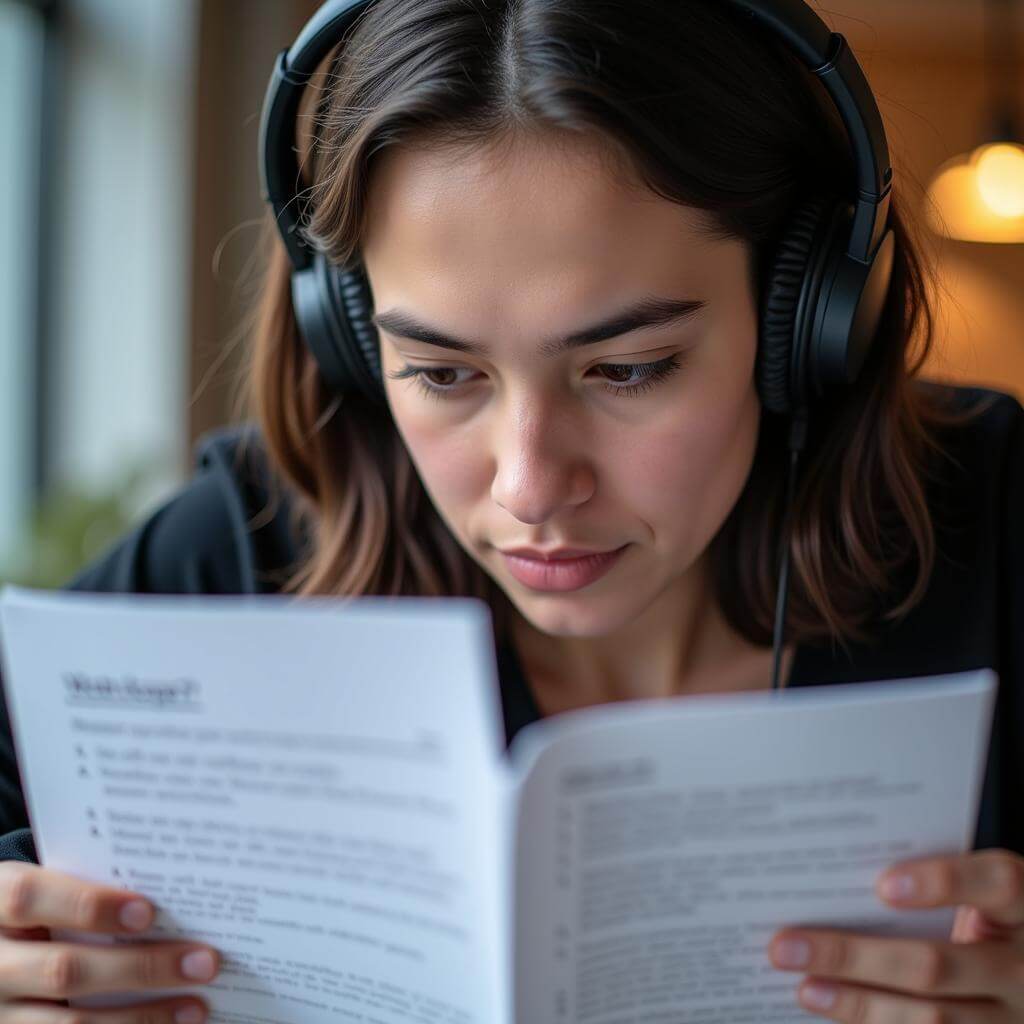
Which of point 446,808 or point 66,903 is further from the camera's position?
point 66,903

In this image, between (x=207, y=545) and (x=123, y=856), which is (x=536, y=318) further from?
(x=207, y=545)

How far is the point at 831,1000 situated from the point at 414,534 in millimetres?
587

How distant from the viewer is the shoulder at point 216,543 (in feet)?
3.67

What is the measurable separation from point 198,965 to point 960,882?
1.42ft

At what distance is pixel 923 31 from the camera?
387 centimetres

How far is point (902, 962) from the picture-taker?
0.63m

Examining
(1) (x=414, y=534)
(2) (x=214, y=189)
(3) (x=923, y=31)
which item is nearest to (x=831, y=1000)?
(1) (x=414, y=534)

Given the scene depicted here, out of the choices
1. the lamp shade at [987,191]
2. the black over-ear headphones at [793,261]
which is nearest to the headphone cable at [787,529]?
the black over-ear headphones at [793,261]

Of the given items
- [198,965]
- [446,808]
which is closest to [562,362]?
[446,808]

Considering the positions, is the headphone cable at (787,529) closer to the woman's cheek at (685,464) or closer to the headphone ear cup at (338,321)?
the woman's cheek at (685,464)

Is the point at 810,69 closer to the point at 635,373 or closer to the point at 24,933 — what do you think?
the point at 635,373

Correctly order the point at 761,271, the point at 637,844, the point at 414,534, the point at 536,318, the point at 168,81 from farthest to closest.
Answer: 1. the point at 168,81
2. the point at 414,534
3. the point at 761,271
4. the point at 536,318
5. the point at 637,844

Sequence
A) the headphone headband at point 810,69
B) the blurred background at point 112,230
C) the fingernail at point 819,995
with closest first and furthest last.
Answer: the fingernail at point 819,995
the headphone headband at point 810,69
the blurred background at point 112,230

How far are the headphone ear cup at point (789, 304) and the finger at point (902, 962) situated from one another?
0.41m
